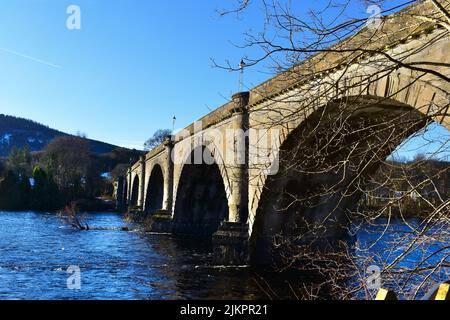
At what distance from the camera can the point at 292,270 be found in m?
16.1

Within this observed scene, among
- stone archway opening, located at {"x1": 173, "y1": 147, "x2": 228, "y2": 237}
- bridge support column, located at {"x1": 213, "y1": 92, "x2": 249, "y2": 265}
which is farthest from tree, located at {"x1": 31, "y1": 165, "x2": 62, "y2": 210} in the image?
bridge support column, located at {"x1": 213, "y1": 92, "x2": 249, "y2": 265}

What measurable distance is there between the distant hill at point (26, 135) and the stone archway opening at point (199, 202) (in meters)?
134

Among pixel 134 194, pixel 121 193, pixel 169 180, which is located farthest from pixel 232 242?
pixel 121 193

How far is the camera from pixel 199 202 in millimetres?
29859

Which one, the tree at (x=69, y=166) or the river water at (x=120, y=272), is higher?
the tree at (x=69, y=166)

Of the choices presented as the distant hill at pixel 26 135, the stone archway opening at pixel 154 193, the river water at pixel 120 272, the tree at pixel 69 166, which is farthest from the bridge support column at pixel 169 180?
the distant hill at pixel 26 135

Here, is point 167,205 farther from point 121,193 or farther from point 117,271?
point 121,193

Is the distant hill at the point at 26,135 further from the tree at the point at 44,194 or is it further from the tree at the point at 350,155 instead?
the tree at the point at 350,155

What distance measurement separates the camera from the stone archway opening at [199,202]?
28.6 metres

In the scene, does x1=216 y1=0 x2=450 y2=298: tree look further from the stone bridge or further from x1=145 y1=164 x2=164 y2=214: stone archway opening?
x1=145 y1=164 x2=164 y2=214: stone archway opening

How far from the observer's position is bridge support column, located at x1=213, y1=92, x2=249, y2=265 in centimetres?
1541

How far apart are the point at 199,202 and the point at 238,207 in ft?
46.1
